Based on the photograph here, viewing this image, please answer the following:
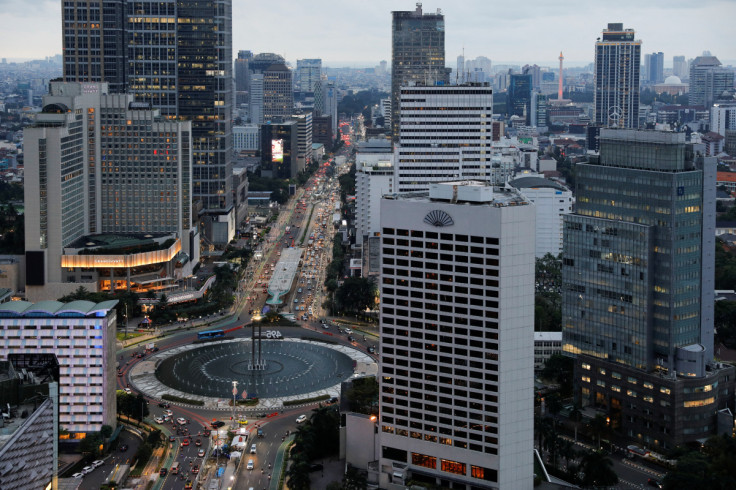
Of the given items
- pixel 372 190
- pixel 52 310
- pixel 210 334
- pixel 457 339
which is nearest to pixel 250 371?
pixel 210 334

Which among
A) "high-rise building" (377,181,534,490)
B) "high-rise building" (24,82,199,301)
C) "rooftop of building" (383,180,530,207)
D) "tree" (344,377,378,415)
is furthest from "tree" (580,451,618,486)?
"high-rise building" (24,82,199,301)

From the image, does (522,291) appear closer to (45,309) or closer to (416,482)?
(416,482)

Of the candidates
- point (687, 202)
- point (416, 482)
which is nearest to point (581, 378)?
point (687, 202)

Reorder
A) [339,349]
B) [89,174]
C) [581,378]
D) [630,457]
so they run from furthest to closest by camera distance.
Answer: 1. [89,174]
2. [339,349]
3. [581,378]
4. [630,457]

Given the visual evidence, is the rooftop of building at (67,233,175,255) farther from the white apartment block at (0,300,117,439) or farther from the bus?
the white apartment block at (0,300,117,439)

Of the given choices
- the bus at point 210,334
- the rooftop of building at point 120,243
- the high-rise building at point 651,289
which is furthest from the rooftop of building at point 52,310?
the high-rise building at point 651,289
